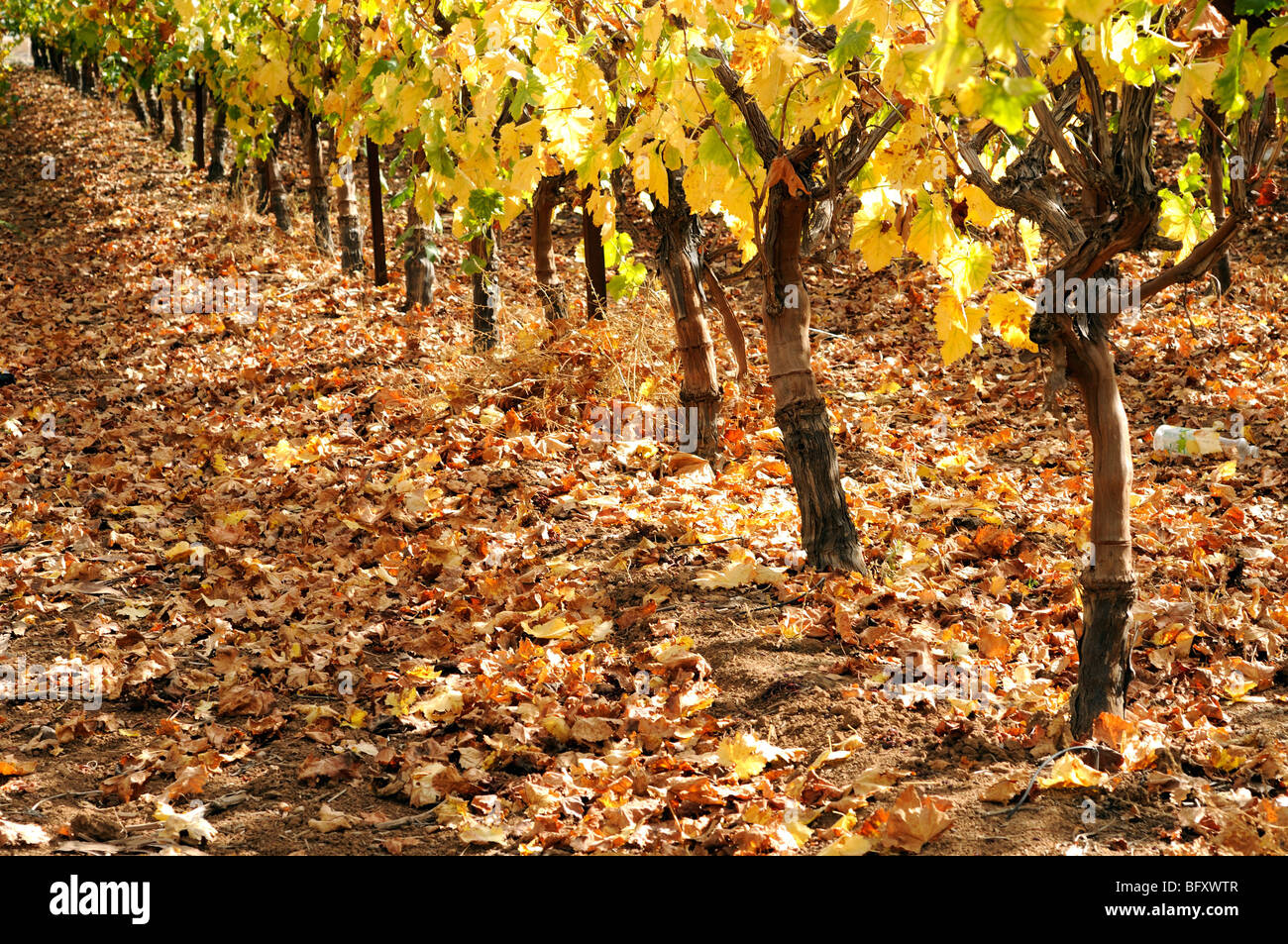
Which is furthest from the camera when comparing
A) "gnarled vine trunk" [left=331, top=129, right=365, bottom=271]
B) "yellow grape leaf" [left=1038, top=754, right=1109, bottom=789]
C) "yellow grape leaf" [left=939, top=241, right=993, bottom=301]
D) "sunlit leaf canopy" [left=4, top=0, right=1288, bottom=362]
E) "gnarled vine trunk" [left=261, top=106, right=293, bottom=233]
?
"gnarled vine trunk" [left=261, top=106, right=293, bottom=233]

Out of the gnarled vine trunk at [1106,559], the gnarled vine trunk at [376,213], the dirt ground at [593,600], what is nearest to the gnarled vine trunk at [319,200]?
the gnarled vine trunk at [376,213]

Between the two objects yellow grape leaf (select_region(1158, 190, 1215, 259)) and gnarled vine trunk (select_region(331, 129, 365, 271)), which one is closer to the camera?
yellow grape leaf (select_region(1158, 190, 1215, 259))

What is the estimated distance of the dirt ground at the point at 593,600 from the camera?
2887 mm

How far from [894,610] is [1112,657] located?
109 centimetres

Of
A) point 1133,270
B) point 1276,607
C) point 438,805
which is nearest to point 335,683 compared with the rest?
point 438,805

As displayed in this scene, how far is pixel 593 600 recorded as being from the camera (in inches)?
171

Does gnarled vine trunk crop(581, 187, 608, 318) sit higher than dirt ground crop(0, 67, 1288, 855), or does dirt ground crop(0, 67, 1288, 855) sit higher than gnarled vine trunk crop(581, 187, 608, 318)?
gnarled vine trunk crop(581, 187, 608, 318)

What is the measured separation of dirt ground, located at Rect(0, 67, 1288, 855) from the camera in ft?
9.47

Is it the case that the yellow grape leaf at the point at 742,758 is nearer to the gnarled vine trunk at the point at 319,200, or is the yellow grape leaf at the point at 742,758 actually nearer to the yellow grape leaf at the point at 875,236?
the yellow grape leaf at the point at 875,236

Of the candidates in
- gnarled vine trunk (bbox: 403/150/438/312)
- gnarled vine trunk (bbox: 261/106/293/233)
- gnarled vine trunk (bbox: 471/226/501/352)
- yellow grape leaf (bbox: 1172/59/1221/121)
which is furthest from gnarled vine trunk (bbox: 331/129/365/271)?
yellow grape leaf (bbox: 1172/59/1221/121)

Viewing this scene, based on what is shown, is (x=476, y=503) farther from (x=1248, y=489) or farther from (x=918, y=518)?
(x=1248, y=489)

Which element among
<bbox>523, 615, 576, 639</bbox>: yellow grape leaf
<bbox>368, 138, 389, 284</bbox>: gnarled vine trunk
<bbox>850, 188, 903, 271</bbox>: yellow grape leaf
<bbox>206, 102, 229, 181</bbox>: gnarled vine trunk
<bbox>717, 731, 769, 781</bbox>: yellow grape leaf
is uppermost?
<bbox>206, 102, 229, 181</bbox>: gnarled vine trunk

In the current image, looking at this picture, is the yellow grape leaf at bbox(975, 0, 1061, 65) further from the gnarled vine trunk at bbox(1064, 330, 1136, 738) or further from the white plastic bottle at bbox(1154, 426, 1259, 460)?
the white plastic bottle at bbox(1154, 426, 1259, 460)

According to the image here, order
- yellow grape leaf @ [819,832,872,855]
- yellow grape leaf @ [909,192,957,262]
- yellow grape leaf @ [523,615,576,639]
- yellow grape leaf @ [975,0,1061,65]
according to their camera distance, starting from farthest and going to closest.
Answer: yellow grape leaf @ [523,615,576,639], yellow grape leaf @ [909,192,957,262], yellow grape leaf @ [819,832,872,855], yellow grape leaf @ [975,0,1061,65]
